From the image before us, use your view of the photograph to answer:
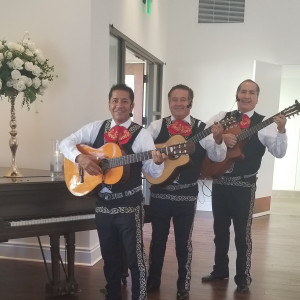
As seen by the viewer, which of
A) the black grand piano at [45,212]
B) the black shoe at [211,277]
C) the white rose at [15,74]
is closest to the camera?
the black grand piano at [45,212]

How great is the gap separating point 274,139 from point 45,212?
1.61 meters

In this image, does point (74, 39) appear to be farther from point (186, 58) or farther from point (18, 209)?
point (186, 58)

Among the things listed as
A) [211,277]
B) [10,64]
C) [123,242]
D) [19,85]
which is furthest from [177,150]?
[211,277]

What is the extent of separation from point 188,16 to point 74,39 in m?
2.71

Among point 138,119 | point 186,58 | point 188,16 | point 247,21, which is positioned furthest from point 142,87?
point 247,21

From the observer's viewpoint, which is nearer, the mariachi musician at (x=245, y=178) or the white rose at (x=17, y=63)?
the white rose at (x=17, y=63)

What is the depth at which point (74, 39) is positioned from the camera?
9.64 feet

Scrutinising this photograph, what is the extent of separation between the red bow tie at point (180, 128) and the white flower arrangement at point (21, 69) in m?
1.00

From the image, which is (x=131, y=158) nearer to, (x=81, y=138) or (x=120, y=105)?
(x=120, y=105)

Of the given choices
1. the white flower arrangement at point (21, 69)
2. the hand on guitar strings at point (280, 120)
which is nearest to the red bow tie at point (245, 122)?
the hand on guitar strings at point (280, 120)

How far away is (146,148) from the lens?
210 centimetres

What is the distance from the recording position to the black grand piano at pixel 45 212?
2.21m

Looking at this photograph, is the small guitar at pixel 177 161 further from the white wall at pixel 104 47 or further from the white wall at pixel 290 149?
the white wall at pixel 290 149

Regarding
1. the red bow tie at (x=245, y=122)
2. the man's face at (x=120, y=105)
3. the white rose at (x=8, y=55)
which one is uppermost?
the white rose at (x=8, y=55)
